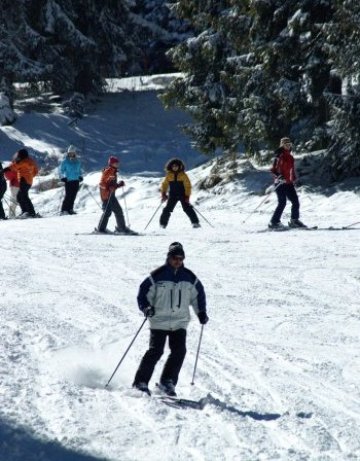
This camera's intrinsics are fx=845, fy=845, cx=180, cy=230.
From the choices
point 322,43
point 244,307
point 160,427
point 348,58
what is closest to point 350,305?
point 244,307

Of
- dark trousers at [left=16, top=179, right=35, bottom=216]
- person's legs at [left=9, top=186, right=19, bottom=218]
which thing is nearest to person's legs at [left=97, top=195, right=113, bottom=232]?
dark trousers at [left=16, top=179, right=35, bottom=216]

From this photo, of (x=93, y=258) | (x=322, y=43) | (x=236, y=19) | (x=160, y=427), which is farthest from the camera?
(x=236, y=19)

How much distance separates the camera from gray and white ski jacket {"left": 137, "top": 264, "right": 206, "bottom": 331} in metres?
7.53

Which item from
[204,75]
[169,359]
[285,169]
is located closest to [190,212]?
[285,169]

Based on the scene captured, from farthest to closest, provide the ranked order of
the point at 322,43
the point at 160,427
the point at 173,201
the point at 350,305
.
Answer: the point at 322,43
the point at 173,201
the point at 350,305
the point at 160,427

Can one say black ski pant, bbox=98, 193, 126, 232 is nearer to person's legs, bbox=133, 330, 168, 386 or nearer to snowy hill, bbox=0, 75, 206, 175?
person's legs, bbox=133, 330, 168, 386

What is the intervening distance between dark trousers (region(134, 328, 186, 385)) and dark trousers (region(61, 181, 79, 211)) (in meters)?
12.3

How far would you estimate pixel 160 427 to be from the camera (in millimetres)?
6582

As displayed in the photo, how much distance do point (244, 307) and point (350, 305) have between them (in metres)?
1.35

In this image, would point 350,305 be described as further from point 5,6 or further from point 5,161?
point 5,6

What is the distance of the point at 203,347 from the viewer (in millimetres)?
9039

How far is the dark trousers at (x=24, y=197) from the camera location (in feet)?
63.1

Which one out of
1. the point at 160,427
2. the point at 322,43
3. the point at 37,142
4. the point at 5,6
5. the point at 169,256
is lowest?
the point at 160,427

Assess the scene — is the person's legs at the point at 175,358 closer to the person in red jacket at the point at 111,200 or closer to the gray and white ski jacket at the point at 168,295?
the gray and white ski jacket at the point at 168,295
